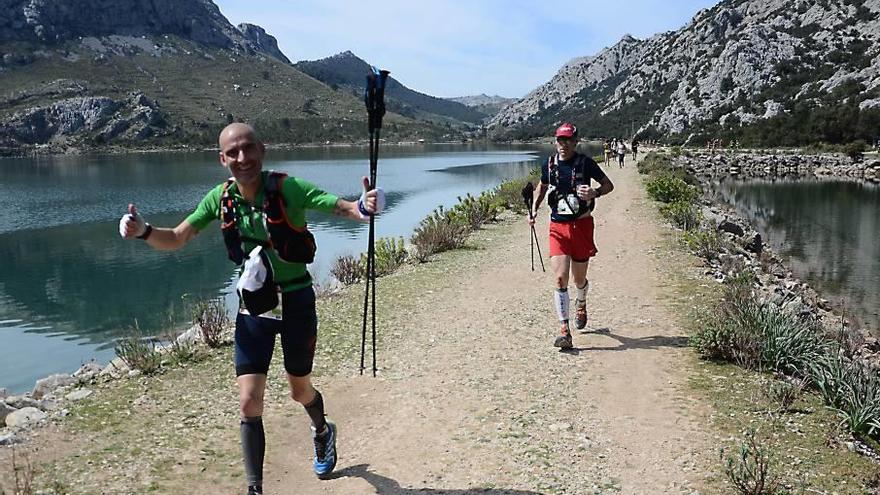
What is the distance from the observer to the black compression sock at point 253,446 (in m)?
4.01

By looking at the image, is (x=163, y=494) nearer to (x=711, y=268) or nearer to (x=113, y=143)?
(x=711, y=268)

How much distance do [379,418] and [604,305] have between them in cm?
466

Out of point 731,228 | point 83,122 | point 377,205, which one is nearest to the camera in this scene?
point 377,205

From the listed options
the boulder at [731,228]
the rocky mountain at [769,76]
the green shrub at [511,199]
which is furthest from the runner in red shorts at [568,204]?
the rocky mountain at [769,76]

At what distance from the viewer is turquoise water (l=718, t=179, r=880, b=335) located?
1555cm

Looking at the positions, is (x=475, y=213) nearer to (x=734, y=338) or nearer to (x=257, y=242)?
(x=734, y=338)

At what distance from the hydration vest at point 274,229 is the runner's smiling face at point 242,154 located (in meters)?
0.09

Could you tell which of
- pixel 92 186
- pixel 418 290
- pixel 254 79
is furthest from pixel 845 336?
pixel 254 79

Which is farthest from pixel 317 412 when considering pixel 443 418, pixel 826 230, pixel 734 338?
pixel 826 230

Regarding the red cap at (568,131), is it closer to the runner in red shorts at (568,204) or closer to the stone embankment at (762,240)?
the runner in red shorts at (568,204)

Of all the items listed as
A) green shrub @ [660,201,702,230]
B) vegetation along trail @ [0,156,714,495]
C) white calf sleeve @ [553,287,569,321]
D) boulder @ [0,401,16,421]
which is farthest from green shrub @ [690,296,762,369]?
green shrub @ [660,201,702,230]

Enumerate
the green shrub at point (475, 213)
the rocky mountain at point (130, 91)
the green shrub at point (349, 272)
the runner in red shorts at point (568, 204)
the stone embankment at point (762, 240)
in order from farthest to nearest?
the rocky mountain at point (130, 91) < the green shrub at point (475, 213) < the green shrub at point (349, 272) < the stone embankment at point (762, 240) < the runner in red shorts at point (568, 204)

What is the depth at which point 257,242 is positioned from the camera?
3.92m

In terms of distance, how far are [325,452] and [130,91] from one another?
163053 millimetres
